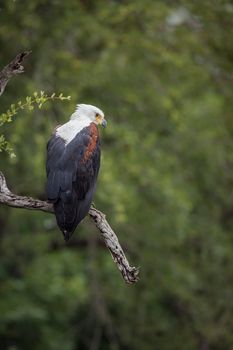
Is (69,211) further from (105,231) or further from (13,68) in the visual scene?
(13,68)

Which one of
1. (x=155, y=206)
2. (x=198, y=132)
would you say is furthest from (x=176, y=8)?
(x=155, y=206)

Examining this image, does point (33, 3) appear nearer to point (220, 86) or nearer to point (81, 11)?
point (81, 11)

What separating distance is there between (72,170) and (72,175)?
0.22 ft

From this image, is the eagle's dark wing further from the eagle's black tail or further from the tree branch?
the tree branch

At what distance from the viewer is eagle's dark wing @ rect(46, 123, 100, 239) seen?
5977mm

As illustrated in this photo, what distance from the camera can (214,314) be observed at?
12.9m

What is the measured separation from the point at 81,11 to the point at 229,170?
3434 millimetres

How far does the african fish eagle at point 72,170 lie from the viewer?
598 centimetres

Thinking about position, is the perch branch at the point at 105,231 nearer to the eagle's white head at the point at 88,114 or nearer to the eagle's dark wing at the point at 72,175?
the eagle's dark wing at the point at 72,175

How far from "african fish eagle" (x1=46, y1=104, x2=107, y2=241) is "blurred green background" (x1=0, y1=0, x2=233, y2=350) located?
328cm

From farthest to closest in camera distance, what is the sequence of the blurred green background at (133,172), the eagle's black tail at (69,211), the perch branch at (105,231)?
the blurred green background at (133,172) → the eagle's black tail at (69,211) → the perch branch at (105,231)

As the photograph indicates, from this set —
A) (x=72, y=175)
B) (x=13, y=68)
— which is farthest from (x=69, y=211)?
(x=13, y=68)

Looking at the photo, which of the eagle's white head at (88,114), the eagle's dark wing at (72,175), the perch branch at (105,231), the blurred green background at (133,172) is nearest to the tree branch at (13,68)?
the perch branch at (105,231)

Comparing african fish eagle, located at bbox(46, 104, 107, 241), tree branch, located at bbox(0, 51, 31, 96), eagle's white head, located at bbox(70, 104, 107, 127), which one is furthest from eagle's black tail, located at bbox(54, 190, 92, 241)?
eagle's white head, located at bbox(70, 104, 107, 127)
